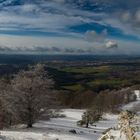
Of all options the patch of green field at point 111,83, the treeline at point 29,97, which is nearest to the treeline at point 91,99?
the patch of green field at point 111,83

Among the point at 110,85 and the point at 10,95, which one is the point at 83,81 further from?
the point at 10,95

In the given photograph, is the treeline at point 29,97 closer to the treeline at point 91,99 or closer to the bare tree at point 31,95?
the bare tree at point 31,95

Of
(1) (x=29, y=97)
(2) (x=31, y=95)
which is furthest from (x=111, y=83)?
(1) (x=29, y=97)

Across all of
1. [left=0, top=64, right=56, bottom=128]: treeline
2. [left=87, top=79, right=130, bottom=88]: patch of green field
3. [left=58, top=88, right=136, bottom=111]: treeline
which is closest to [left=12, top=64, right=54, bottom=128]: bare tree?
[left=0, top=64, right=56, bottom=128]: treeline

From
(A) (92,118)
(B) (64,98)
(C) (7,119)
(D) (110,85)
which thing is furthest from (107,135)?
(D) (110,85)

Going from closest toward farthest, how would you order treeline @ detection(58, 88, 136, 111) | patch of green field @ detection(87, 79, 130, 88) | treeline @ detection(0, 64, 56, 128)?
treeline @ detection(0, 64, 56, 128), treeline @ detection(58, 88, 136, 111), patch of green field @ detection(87, 79, 130, 88)

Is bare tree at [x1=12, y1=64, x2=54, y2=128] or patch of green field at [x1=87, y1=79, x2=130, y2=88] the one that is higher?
bare tree at [x1=12, y1=64, x2=54, y2=128]

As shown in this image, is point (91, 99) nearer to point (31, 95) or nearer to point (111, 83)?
point (111, 83)

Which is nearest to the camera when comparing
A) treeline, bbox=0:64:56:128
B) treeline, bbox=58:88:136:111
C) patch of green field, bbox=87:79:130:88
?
treeline, bbox=0:64:56:128

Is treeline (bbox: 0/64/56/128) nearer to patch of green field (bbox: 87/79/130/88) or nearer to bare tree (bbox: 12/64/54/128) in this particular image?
bare tree (bbox: 12/64/54/128)
